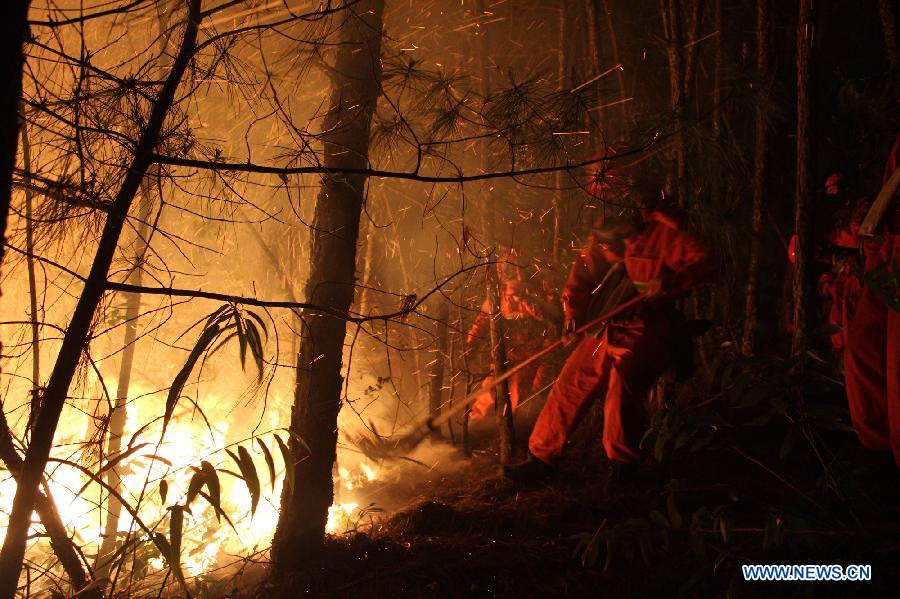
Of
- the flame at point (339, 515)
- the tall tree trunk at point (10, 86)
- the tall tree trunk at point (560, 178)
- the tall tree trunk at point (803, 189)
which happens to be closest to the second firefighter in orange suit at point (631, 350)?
the tall tree trunk at point (803, 189)

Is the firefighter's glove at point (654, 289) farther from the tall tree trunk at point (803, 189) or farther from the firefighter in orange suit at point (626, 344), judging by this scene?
the tall tree trunk at point (803, 189)

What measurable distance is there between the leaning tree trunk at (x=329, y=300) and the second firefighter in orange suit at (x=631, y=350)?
Result: 177cm

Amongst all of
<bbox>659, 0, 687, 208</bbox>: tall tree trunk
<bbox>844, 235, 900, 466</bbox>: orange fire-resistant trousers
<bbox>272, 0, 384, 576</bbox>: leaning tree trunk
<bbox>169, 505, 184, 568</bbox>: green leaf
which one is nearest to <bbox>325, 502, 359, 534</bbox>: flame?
<bbox>272, 0, 384, 576</bbox>: leaning tree trunk

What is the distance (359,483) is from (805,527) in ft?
17.9

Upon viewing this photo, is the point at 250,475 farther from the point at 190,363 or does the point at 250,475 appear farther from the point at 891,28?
the point at 891,28

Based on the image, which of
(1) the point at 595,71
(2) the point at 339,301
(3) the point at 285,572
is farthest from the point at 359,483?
(1) the point at 595,71

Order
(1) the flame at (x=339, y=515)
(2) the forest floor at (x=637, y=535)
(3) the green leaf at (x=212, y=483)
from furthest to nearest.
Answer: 1. (1) the flame at (x=339, y=515)
2. (2) the forest floor at (x=637, y=535)
3. (3) the green leaf at (x=212, y=483)

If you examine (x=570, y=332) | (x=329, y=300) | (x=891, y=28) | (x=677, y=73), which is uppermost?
(x=891, y=28)

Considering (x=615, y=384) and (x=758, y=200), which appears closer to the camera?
(x=615, y=384)

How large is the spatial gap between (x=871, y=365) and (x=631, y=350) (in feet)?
4.74

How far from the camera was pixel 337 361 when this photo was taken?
140 inches

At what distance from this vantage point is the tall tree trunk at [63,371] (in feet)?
5.08

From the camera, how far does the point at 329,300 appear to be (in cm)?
349

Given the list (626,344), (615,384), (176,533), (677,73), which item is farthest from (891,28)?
(176,533)
